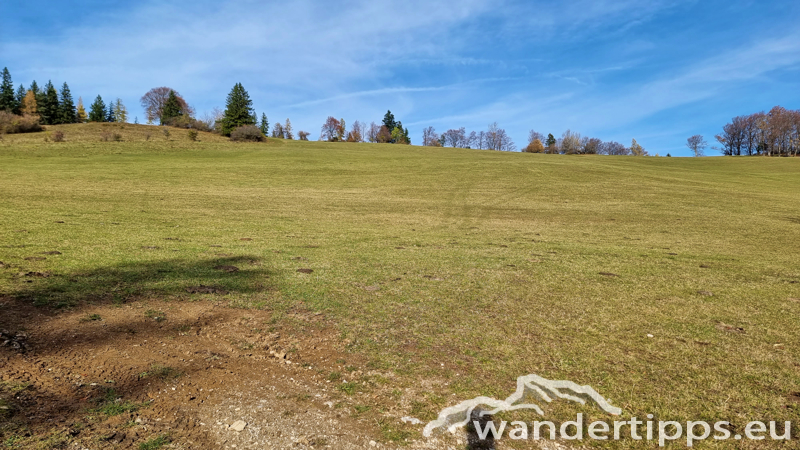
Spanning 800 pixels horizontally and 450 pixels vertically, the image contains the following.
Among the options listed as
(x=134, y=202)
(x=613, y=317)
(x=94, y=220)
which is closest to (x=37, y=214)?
(x=94, y=220)

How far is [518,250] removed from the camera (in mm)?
12039

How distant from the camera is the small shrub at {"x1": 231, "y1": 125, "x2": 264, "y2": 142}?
206 ft

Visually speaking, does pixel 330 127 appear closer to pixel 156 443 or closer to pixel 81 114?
pixel 81 114

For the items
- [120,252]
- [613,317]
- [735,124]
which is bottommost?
[613,317]

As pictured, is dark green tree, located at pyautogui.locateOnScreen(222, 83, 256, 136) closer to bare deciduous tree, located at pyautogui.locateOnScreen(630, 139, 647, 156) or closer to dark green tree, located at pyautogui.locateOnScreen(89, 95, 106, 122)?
dark green tree, located at pyautogui.locateOnScreen(89, 95, 106, 122)

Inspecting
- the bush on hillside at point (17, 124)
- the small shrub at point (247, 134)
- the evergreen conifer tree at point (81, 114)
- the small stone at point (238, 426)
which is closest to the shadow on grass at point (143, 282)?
the small stone at point (238, 426)

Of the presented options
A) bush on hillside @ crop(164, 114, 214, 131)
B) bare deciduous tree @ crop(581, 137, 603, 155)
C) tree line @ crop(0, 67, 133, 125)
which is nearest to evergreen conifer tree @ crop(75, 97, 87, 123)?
tree line @ crop(0, 67, 133, 125)

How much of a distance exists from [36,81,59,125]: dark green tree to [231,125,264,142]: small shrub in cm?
5078

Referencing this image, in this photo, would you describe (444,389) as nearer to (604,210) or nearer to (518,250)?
(518,250)

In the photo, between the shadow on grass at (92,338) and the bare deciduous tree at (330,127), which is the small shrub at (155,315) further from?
the bare deciduous tree at (330,127)

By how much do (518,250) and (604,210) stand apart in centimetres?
1265

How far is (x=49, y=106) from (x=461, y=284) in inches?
4277

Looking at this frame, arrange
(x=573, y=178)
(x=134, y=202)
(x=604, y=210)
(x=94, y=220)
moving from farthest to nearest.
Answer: (x=573, y=178), (x=604, y=210), (x=134, y=202), (x=94, y=220)

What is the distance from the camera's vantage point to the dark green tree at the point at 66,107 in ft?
280
